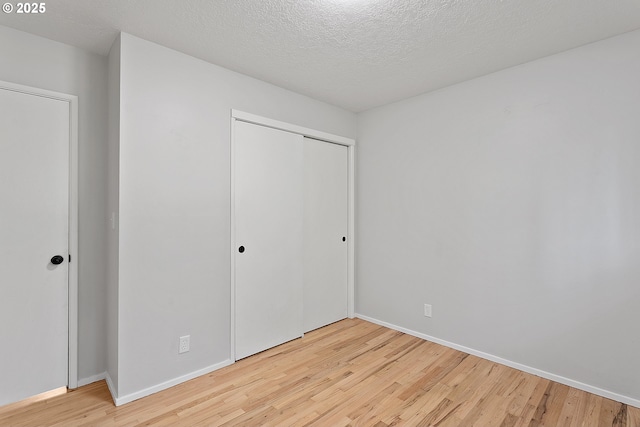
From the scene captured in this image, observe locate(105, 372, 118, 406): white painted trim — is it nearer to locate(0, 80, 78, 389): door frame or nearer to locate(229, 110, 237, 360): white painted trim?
locate(0, 80, 78, 389): door frame

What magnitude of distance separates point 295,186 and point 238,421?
2022mm

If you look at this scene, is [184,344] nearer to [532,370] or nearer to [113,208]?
[113,208]

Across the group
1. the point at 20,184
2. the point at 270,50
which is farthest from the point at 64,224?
the point at 270,50

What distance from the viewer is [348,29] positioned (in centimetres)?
204

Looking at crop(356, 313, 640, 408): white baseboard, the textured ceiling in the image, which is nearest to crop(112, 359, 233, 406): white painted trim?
crop(356, 313, 640, 408): white baseboard

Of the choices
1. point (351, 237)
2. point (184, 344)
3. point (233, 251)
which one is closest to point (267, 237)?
point (233, 251)

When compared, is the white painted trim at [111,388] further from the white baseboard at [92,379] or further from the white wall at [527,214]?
the white wall at [527,214]

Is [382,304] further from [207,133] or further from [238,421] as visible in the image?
[207,133]

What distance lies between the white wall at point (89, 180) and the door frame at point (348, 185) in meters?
0.97

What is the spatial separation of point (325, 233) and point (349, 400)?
1771 millimetres

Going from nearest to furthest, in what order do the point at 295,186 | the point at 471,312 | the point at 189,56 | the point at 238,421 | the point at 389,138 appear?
the point at 238,421, the point at 189,56, the point at 471,312, the point at 295,186, the point at 389,138

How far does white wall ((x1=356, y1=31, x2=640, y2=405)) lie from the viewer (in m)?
2.12

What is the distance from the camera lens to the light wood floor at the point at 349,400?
1917mm

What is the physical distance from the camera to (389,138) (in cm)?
346
